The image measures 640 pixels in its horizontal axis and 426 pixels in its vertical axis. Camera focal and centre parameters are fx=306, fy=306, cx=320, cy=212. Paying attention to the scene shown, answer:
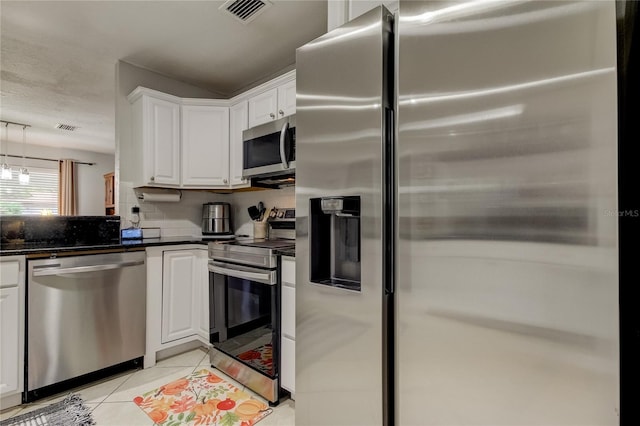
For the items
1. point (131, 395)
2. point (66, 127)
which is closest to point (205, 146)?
point (131, 395)

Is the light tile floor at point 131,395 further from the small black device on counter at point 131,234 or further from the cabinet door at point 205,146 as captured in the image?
the cabinet door at point 205,146

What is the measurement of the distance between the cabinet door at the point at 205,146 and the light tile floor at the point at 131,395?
1506 millimetres

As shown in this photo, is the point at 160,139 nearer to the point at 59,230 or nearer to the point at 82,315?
the point at 59,230

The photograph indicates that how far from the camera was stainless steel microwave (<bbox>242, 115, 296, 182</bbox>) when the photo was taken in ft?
6.88

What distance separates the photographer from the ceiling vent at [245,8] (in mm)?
2066

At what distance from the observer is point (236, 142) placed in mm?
2766

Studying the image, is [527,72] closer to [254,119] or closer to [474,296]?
[474,296]

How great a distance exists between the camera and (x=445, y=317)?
0.87 meters

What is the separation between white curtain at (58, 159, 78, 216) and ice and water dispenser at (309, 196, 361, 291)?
6.98 m

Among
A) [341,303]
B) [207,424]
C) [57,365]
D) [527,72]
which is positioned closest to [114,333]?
[57,365]

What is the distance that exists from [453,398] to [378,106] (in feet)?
3.03

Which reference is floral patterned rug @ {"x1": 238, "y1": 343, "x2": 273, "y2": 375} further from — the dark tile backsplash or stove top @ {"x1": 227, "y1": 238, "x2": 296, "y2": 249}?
the dark tile backsplash

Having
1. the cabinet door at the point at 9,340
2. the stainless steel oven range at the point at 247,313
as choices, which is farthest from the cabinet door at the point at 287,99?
the cabinet door at the point at 9,340

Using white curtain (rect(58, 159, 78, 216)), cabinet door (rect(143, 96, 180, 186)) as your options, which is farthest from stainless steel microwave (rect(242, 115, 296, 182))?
white curtain (rect(58, 159, 78, 216))
